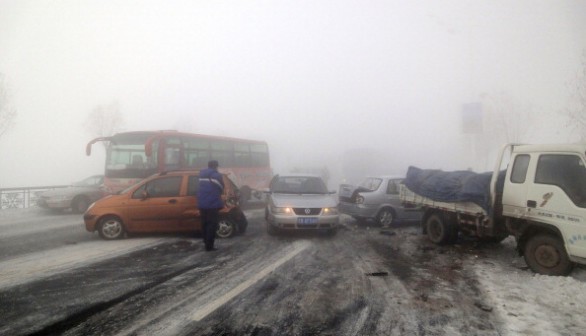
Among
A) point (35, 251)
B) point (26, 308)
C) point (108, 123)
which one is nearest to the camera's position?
point (26, 308)

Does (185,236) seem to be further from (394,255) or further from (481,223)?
(481,223)

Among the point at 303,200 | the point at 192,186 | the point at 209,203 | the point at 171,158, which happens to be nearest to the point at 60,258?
the point at 209,203

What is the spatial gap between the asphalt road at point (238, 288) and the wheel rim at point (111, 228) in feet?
1.28

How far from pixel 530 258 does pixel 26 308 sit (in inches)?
307

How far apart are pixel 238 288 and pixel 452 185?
5484mm

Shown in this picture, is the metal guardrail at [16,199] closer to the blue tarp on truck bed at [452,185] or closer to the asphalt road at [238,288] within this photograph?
the asphalt road at [238,288]

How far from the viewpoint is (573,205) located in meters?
5.48

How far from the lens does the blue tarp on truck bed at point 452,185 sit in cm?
709

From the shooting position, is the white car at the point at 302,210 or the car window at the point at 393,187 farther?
the car window at the point at 393,187

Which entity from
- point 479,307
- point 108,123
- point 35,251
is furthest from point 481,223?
point 108,123

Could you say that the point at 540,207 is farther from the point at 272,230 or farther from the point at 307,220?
the point at 272,230

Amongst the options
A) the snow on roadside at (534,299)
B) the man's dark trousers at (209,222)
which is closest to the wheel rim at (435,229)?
the snow on roadside at (534,299)

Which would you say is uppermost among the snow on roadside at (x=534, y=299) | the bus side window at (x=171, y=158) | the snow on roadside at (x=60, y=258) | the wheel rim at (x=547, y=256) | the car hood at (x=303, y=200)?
the bus side window at (x=171, y=158)

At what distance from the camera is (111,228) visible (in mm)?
8758
